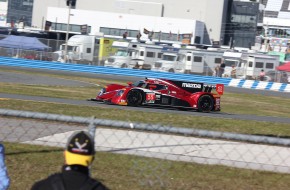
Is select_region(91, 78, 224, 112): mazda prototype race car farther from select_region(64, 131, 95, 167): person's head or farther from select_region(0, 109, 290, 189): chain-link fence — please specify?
select_region(64, 131, 95, 167): person's head

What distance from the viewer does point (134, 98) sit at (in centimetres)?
2031

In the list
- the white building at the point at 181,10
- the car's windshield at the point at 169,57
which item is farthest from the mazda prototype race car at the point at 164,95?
the white building at the point at 181,10

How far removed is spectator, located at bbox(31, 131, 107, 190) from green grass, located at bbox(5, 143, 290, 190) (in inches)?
131

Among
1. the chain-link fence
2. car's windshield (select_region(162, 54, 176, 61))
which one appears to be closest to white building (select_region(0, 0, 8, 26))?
car's windshield (select_region(162, 54, 176, 61))

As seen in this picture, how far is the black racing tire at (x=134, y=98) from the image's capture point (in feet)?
66.4

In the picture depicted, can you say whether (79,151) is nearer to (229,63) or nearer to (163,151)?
(163,151)

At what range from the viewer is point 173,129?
6.36 m

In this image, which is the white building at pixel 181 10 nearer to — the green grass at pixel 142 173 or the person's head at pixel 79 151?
the green grass at pixel 142 173

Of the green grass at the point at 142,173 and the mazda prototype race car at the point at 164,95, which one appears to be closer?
the green grass at the point at 142,173

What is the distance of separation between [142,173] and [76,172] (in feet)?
14.2

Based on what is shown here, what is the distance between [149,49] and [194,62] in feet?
14.3

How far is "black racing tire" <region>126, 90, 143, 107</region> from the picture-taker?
20.2m

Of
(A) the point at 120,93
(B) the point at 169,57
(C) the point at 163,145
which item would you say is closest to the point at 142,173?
(C) the point at 163,145

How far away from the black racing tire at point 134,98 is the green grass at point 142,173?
1089 cm
